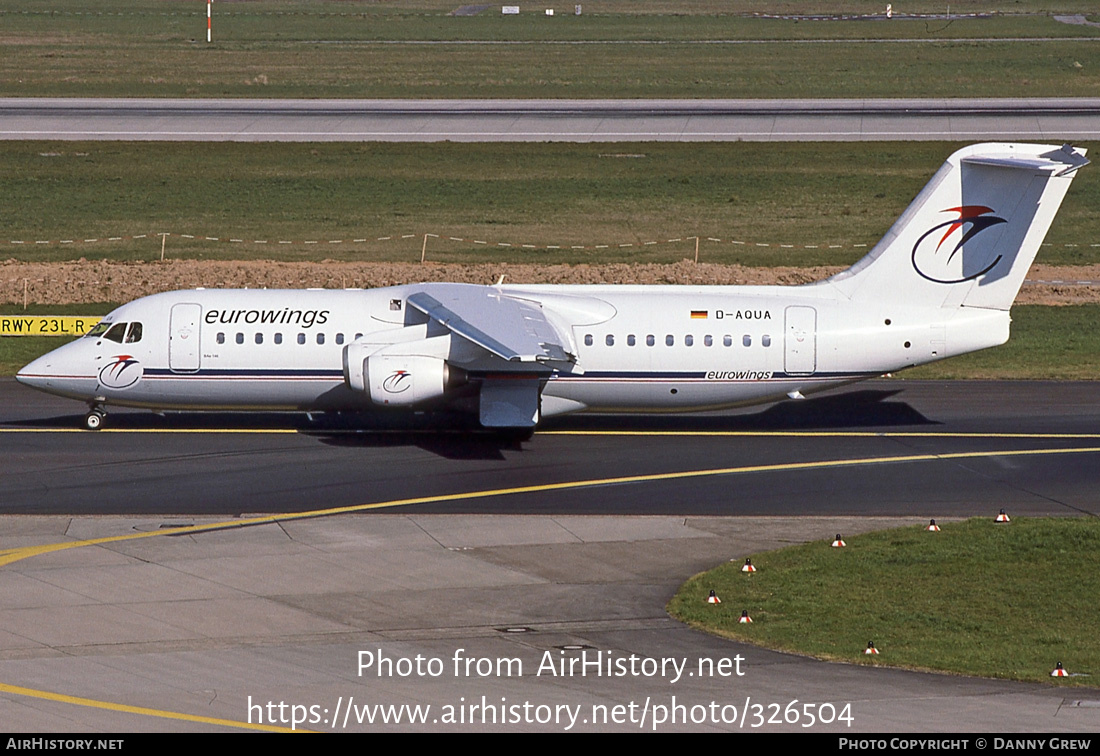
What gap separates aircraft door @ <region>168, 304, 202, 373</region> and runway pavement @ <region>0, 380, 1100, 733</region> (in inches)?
70.8

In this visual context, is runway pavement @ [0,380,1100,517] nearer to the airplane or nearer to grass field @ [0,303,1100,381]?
the airplane

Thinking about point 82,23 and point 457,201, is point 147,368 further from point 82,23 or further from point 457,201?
point 82,23

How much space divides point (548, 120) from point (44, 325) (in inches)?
1623

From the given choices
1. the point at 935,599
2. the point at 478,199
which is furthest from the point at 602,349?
the point at 478,199

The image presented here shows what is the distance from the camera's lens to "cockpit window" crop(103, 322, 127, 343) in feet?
116

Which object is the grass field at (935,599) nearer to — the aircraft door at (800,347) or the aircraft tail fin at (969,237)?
the aircraft door at (800,347)

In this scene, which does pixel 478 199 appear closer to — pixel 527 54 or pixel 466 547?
pixel 466 547

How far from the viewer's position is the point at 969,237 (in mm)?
34844

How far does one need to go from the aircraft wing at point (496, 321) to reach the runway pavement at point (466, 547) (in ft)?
9.59

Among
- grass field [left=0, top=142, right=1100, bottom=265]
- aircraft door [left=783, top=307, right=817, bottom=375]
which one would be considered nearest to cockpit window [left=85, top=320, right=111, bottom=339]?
aircraft door [left=783, top=307, right=817, bottom=375]

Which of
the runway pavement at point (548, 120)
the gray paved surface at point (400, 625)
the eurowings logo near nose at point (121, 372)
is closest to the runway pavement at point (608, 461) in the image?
the eurowings logo near nose at point (121, 372)

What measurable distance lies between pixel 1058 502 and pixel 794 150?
44.6 m

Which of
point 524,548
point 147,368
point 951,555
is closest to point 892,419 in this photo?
point 951,555

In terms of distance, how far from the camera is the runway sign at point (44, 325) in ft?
149
